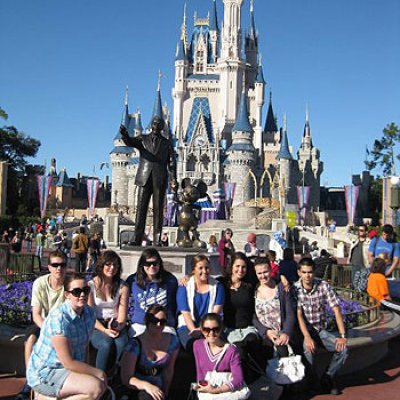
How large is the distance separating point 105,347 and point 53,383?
867mm

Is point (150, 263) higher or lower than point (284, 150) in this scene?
lower

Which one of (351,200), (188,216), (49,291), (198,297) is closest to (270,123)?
(351,200)

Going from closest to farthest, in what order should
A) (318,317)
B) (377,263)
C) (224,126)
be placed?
(318,317) < (377,263) < (224,126)

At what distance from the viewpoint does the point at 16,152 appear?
57062 millimetres

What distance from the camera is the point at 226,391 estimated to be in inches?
168

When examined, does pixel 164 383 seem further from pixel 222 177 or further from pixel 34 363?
pixel 222 177

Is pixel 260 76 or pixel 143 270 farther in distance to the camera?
pixel 260 76

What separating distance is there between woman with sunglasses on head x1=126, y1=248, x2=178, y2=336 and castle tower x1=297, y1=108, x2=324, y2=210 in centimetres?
6176

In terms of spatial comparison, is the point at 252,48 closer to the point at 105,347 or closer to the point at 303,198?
the point at 303,198

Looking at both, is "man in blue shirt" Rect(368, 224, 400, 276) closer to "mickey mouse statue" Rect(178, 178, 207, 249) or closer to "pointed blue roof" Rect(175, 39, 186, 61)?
"mickey mouse statue" Rect(178, 178, 207, 249)

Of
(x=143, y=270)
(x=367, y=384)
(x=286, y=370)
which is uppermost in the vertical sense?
(x=143, y=270)

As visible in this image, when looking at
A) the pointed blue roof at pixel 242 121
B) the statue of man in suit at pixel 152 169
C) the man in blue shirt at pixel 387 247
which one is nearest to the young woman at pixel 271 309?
the statue of man in suit at pixel 152 169

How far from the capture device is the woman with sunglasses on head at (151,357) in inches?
169

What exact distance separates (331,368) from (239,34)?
68.0 metres
